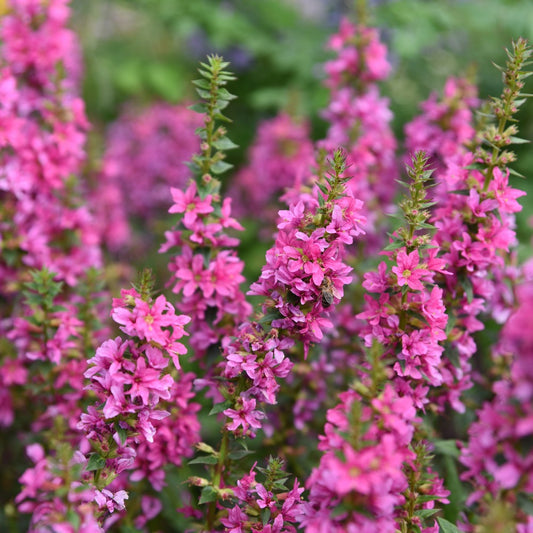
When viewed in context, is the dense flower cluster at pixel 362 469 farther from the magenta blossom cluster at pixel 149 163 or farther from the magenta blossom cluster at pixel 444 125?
the magenta blossom cluster at pixel 149 163

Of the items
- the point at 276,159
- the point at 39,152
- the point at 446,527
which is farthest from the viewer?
the point at 276,159

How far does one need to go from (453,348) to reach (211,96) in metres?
0.99

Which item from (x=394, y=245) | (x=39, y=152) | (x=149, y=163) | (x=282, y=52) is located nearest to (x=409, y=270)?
(x=394, y=245)

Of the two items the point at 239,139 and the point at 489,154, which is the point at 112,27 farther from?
the point at 489,154

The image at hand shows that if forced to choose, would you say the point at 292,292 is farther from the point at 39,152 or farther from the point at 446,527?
the point at 39,152

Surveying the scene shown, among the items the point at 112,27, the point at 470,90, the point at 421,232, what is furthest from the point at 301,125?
the point at 112,27

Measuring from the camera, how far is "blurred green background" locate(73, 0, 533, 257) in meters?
3.61

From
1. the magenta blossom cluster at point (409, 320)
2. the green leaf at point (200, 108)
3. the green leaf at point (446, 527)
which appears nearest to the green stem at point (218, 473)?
the magenta blossom cluster at point (409, 320)

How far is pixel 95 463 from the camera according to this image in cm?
157

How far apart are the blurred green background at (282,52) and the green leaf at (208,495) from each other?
1.92 meters

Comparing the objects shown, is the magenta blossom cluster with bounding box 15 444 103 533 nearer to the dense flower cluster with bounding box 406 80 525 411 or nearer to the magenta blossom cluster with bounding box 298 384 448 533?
the magenta blossom cluster with bounding box 298 384 448 533

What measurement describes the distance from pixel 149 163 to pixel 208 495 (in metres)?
2.48

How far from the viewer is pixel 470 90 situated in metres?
2.50

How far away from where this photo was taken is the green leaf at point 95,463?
5.12 ft
